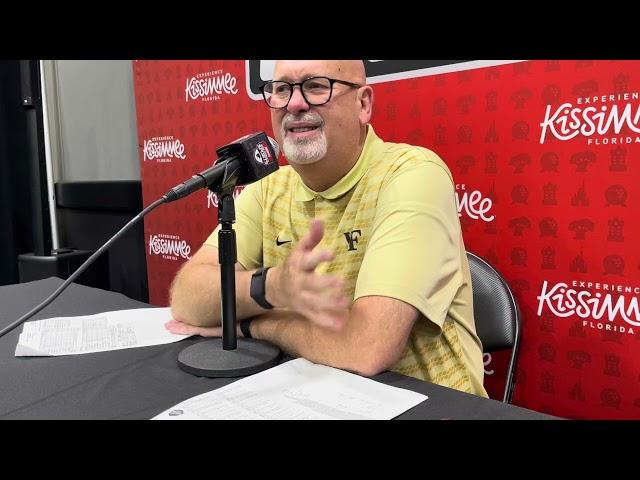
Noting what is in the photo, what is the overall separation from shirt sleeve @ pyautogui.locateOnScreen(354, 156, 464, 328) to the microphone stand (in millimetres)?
235

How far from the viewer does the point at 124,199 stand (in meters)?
3.23

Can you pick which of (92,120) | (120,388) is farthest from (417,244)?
(92,120)

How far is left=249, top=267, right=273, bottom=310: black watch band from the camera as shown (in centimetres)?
110

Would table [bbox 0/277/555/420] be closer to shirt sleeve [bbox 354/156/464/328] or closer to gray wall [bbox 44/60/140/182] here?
shirt sleeve [bbox 354/156/464/328]

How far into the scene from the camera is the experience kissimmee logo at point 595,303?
142 cm

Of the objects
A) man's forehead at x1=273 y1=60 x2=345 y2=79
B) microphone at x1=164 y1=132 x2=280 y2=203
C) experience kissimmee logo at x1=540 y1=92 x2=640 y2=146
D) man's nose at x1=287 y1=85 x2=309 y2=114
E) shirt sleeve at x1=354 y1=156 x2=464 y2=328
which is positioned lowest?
shirt sleeve at x1=354 y1=156 x2=464 y2=328

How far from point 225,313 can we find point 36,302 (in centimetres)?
79

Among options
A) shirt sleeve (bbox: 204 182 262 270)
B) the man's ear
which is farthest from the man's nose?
shirt sleeve (bbox: 204 182 262 270)

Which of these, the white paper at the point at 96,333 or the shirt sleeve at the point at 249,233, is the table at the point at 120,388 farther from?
the shirt sleeve at the point at 249,233

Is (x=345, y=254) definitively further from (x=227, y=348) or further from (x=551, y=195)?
(x=551, y=195)

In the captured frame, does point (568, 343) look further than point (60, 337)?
Yes
